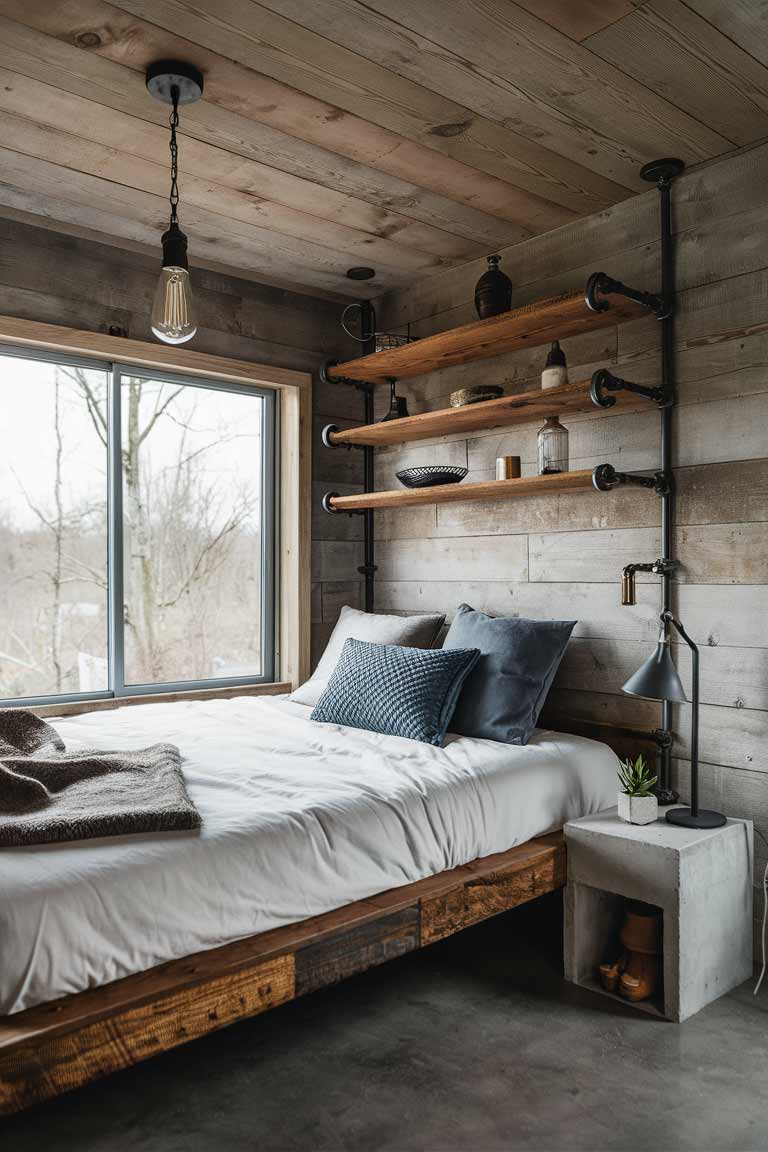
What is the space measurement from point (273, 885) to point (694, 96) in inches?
89.2

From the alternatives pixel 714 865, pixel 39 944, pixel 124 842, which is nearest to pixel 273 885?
pixel 124 842

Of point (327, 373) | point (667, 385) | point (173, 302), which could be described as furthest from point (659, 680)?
point (327, 373)

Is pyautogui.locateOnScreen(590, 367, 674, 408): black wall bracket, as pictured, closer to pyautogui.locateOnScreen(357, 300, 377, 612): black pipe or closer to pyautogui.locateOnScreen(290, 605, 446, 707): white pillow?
pyautogui.locateOnScreen(290, 605, 446, 707): white pillow

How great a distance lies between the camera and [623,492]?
2.97 meters

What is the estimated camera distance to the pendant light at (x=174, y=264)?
220cm

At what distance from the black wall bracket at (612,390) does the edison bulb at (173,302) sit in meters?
1.20

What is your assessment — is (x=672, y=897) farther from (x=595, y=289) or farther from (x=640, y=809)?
(x=595, y=289)

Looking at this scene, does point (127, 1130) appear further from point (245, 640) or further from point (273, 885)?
point (245, 640)

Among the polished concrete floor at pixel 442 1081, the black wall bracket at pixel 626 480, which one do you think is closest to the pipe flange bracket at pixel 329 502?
the black wall bracket at pixel 626 480

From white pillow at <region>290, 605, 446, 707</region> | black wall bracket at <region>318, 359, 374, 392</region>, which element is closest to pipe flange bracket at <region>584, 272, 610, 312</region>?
white pillow at <region>290, 605, 446, 707</region>

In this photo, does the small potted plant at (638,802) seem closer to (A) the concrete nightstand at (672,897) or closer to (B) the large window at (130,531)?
(A) the concrete nightstand at (672,897)

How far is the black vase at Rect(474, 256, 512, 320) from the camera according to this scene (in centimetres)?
316

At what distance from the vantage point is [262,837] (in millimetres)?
1886

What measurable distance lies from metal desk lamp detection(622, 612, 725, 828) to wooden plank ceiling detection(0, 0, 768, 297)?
4.80ft
